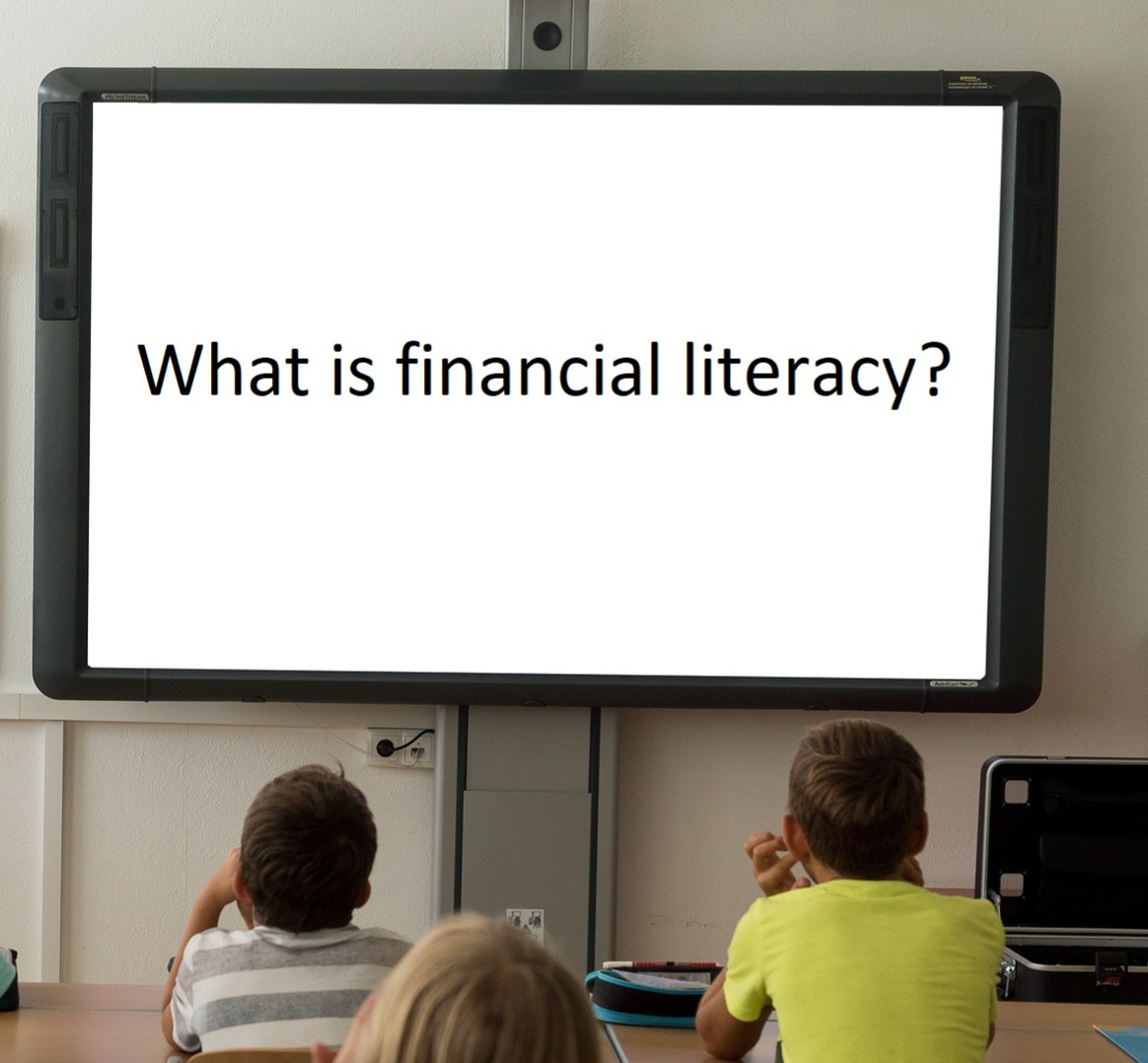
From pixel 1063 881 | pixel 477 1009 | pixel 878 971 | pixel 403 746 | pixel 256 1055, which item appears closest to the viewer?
pixel 477 1009

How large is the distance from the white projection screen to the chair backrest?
1.44 metres

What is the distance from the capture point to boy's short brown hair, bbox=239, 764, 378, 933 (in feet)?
5.08

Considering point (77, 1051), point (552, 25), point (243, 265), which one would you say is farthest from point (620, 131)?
point (77, 1051)

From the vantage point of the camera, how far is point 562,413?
9.19ft

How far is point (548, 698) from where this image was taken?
279cm

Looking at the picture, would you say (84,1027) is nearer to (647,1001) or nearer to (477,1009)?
(647,1001)

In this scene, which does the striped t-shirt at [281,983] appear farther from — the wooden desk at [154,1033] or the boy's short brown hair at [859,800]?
the boy's short brown hair at [859,800]

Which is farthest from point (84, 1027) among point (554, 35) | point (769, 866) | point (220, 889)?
point (554, 35)

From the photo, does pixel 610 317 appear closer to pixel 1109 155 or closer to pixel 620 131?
pixel 620 131

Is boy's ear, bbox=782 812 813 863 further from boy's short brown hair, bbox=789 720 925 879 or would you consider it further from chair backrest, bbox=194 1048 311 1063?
chair backrest, bbox=194 1048 311 1063

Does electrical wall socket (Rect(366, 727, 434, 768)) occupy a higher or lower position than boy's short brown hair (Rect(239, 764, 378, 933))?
lower

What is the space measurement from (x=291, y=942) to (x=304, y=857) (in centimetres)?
10

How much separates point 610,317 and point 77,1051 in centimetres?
176

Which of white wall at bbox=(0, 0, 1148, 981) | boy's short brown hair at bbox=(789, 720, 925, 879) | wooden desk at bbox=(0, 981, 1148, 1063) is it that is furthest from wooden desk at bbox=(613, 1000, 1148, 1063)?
white wall at bbox=(0, 0, 1148, 981)
